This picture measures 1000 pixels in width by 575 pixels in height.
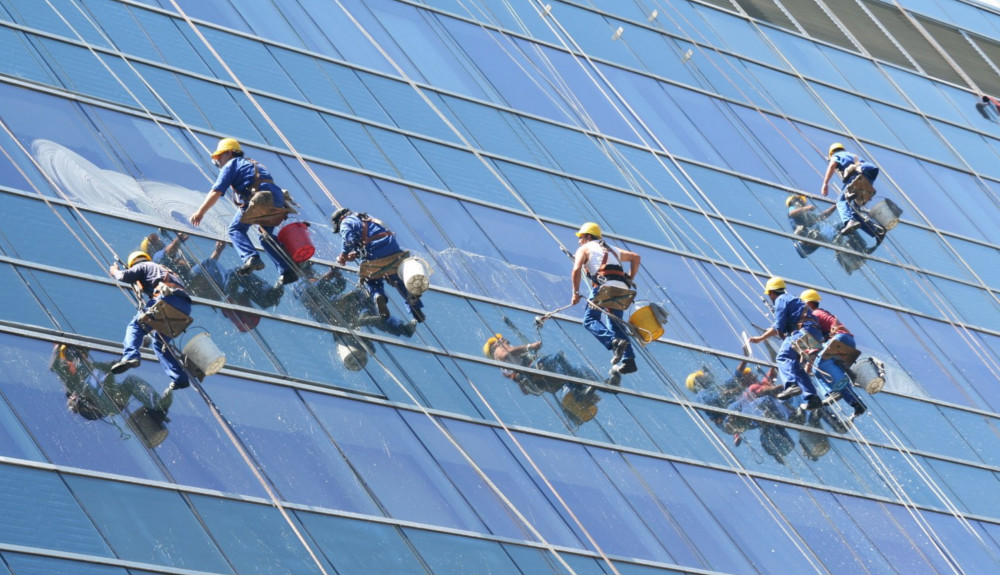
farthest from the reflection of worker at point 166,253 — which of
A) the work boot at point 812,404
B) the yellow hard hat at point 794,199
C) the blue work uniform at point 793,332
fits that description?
the yellow hard hat at point 794,199

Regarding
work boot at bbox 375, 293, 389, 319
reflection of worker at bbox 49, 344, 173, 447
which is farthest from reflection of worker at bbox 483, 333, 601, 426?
reflection of worker at bbox 49, 344, 173, 447

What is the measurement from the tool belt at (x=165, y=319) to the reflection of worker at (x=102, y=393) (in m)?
0.45

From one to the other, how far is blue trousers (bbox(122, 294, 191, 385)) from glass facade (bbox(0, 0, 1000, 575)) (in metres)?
0.15

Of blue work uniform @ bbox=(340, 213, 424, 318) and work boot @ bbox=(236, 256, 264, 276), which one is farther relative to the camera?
blue work uniform @ bbox=(340, 213, 424, 318)

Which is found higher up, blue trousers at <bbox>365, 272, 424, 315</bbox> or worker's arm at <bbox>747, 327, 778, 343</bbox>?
blue trousers at <bbox>365, 272, 424, 315</bbox>

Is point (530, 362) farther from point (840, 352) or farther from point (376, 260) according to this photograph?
point (840, 352)

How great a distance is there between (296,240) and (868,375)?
23.3ft

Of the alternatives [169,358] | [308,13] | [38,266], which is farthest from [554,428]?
[308,13]

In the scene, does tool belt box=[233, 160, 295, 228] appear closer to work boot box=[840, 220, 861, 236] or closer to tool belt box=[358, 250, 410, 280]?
tool belt box=[358, 250, 410, 280]

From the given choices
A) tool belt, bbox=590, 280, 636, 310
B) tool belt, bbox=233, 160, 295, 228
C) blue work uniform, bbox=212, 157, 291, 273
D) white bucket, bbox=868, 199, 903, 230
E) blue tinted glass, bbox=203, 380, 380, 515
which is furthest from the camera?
white bucket, bbox=868, 199, 903, 230

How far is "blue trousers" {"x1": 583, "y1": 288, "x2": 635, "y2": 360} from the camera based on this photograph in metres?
16.4

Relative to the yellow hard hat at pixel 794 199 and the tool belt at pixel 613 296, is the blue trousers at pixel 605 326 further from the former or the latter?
the yellow hard hat at pixel 794 199

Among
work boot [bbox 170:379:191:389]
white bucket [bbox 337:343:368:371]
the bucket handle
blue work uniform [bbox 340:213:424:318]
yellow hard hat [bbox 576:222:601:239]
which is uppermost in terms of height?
blue work uniform [bbox 340:213:424:318]

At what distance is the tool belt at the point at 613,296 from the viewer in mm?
15992
